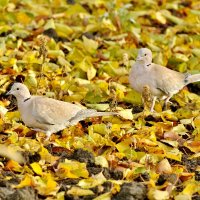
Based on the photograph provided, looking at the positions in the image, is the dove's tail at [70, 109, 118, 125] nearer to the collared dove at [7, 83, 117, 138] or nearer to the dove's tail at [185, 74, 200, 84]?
the collared dove at [7, 83, 117, 138]

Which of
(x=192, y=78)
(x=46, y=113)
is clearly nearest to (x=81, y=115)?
(x=46, y=113)

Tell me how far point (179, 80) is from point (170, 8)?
4120 millimetres

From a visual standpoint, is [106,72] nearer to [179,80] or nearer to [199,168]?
[179,80]

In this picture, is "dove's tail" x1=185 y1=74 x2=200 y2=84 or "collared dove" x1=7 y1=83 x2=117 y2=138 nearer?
"collared dove" x1=7 y1=83 x2=117 y2=138

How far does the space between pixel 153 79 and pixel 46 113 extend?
174cm

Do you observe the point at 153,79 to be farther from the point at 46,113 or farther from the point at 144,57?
the point at 46,113

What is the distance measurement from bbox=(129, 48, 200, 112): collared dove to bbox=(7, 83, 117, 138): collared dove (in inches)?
48.5

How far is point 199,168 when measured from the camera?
756cm

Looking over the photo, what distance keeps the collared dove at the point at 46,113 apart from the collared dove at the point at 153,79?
1.23 metres

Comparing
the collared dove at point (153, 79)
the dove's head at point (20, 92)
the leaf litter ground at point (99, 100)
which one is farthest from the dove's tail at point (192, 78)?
the dove's head at point (20, 92)

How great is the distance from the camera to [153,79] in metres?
9.16

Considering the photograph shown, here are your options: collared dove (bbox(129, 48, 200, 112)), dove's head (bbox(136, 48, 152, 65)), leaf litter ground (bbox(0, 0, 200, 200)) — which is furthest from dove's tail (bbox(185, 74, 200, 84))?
dove's head (bbox(136, 48, 152, 65))

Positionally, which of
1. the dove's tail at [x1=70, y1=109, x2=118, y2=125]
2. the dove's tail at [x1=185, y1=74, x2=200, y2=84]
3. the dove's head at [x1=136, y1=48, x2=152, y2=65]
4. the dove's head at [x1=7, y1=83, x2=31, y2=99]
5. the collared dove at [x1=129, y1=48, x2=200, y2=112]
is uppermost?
the dove's head at [x1=7, y1=83, x2=31, y2=99]

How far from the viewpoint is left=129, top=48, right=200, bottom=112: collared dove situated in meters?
9.12
